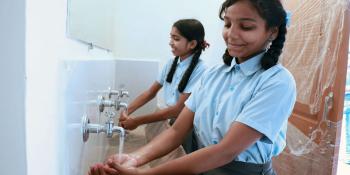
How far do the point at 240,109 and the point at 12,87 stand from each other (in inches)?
21.7

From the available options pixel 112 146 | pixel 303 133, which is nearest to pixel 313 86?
pixel 303 133

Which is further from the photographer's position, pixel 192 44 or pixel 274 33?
pixel 192 44

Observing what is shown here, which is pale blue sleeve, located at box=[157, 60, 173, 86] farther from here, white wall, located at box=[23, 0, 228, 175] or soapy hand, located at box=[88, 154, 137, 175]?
white wall, located at box=[23, 0, 228, 175]

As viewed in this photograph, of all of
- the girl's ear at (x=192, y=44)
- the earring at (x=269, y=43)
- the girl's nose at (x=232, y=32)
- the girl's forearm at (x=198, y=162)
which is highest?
the girl's nose at (x=232, y=32)

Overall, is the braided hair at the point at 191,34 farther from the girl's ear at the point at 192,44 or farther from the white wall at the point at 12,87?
the white wall at the point at 12,87

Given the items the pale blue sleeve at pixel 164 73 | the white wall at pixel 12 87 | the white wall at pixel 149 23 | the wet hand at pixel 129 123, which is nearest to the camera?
the white wall at pixel 12 87

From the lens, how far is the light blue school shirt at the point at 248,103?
26.9 inches

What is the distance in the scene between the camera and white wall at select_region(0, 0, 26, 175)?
12.0 inches

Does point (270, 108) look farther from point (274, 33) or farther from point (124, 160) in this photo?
point (124, 160)

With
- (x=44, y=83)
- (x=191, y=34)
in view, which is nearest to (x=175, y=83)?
(x=191, y=34)

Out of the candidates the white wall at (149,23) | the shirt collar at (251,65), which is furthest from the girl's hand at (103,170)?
the white wall at (149,23)

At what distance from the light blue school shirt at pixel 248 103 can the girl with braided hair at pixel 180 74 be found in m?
0.54

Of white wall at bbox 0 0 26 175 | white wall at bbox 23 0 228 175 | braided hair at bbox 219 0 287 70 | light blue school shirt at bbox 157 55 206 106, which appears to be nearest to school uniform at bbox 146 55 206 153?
light blue school shirt at bbox 157 55 206 106

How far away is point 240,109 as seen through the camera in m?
0.74
